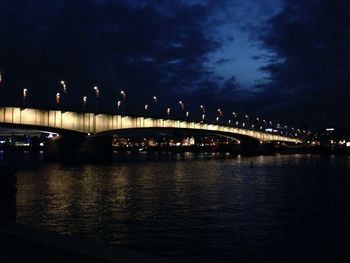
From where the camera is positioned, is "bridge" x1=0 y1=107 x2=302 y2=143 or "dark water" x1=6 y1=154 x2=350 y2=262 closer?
"dark water" x1=6 y1=154 x2=350 y2=262

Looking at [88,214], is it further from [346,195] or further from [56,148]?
[56,148]

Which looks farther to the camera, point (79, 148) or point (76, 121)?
point (79, 148)

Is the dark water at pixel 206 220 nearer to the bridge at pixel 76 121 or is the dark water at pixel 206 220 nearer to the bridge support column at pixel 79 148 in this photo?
the bridge at pixel 76 121

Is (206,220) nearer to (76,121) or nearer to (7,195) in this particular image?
(7,195)

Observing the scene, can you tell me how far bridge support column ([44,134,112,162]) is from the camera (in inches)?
4616

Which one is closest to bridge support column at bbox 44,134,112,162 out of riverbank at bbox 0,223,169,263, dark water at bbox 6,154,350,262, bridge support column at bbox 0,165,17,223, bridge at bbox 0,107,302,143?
bridge at bbox 0,107,302,143

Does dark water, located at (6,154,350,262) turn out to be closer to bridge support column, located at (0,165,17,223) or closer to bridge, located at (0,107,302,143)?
bridge support column, located at (0,165,17,223)

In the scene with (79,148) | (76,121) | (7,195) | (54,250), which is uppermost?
(76,121)

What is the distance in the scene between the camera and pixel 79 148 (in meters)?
120

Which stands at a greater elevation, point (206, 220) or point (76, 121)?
point (76, 121)

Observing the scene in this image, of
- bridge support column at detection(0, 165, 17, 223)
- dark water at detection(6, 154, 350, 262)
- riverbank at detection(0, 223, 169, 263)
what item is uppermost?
bridge support column at detection(0, 165, 17, 223)

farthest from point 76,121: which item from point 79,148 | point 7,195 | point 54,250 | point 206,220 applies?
point 54,250

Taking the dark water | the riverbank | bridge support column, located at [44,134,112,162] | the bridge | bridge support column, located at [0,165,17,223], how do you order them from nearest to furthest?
the riverbank
bridge support column, located at [0,165,17,223]
the dark water
the bridge
bridge support column, located at [44,134,112,162]

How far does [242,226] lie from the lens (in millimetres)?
28906
